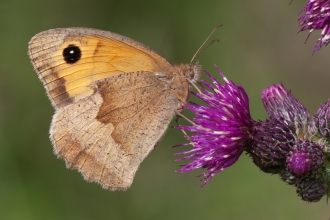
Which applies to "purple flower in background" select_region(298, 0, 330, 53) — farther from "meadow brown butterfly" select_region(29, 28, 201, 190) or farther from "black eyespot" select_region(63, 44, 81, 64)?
"black eyespot" select_region(63, 44, 81, 64)

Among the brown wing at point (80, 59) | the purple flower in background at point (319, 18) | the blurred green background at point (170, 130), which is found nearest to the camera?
the purple flower in background at point (319, 18)

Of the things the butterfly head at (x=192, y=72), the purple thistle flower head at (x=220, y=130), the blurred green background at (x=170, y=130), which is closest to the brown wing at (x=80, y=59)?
the butterfly head at (x=192, y=72)

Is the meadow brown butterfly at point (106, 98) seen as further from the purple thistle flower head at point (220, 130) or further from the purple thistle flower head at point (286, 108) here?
the purple thistle flower head at point (286, 108)

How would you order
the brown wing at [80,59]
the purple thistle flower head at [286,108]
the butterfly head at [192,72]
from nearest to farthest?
1. the purple thistle flower head at [286,108]
2. the brown wing at [80,59]
3. the butterfly head at [192,72]

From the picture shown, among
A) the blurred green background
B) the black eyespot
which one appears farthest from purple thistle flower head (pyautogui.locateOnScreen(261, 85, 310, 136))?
the blurred green background

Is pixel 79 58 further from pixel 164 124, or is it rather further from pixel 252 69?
pixel 252 69

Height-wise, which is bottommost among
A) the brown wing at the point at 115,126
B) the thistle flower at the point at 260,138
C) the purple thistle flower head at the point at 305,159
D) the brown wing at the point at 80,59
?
the purple thistle flower head at the point at 305,159
